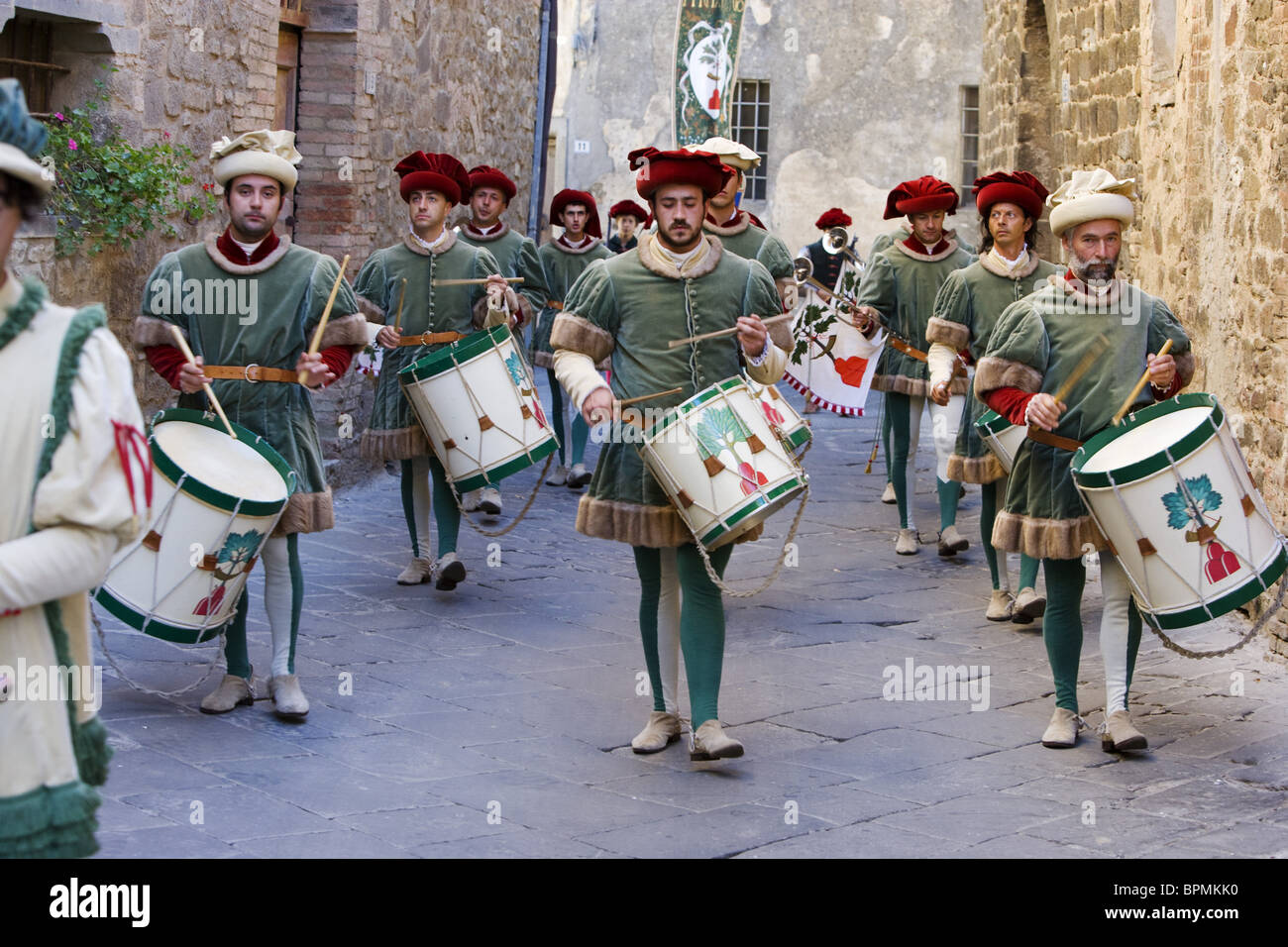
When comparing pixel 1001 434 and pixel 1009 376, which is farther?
pixel 1001 434

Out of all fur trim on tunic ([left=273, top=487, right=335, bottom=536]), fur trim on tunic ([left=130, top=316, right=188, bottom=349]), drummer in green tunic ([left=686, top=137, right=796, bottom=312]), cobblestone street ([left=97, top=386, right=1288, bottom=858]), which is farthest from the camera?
drummer in green tunic ([left=686, top=137, right=796, bottom=312])

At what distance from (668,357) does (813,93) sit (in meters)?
19.5

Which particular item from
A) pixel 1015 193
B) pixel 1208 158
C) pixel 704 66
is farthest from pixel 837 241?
pixel 704 66

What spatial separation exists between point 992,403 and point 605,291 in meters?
1.22

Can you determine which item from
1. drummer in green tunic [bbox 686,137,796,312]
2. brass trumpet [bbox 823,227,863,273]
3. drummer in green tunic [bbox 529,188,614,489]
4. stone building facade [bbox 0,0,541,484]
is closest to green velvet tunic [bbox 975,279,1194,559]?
drummer in green tunic [bbox 686,137,796,312]

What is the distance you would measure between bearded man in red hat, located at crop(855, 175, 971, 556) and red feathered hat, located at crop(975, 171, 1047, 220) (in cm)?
119

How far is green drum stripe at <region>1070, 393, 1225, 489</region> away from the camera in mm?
4832

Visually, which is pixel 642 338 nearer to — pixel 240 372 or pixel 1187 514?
pixel 240 372

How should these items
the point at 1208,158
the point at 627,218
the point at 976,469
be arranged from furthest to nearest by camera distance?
the point at 627,218, the point at 1208,158, the point at 976,469

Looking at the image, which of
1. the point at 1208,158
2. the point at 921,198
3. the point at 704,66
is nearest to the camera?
the point at 1208,158

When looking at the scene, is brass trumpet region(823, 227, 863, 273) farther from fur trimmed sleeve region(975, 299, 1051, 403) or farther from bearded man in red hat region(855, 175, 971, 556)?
fur trimmed sleeve region(975, 299, 1051, 403)

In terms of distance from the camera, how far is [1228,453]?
4.90 metres

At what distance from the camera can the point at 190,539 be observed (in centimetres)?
511

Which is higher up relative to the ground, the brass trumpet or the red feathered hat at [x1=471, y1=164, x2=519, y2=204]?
the red feathered hat at [x1=471, y1=164, x2=519, y2=204]
